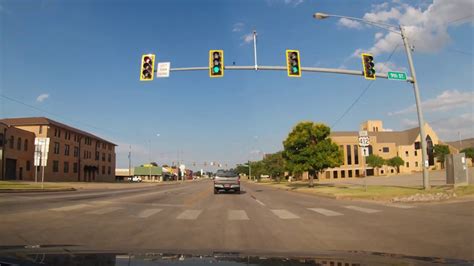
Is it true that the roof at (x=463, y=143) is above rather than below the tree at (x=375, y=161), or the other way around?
above

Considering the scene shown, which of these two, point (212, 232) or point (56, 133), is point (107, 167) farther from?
point (212, 232)

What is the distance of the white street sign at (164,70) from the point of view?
73.7 ft

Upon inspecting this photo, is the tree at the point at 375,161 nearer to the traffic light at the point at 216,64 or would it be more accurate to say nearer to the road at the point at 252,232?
the traffic light at the point at 216,64

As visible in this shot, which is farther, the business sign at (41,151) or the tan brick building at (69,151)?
the tan brick building at (69,151)

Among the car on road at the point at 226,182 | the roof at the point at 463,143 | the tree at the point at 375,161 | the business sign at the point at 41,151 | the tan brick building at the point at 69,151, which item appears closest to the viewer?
the car on road at the point at 226,182

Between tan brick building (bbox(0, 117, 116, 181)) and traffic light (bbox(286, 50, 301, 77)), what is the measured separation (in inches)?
1953

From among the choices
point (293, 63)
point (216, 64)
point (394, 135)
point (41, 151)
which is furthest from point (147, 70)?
point (394, 135)

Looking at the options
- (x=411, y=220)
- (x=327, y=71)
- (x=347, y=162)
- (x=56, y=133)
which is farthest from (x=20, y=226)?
(x=347, y=162)

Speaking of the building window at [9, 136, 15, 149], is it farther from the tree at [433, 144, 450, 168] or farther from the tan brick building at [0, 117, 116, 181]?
the tree at [433, 144, 450, 168]

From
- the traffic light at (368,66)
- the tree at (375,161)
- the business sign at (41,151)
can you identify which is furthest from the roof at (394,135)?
the traffic light at (368,66)

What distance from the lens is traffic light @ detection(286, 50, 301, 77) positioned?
22.5 metres

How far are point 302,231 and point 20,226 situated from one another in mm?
7425

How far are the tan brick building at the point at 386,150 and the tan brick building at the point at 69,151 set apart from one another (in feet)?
175

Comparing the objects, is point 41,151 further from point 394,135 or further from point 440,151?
point 394,135
